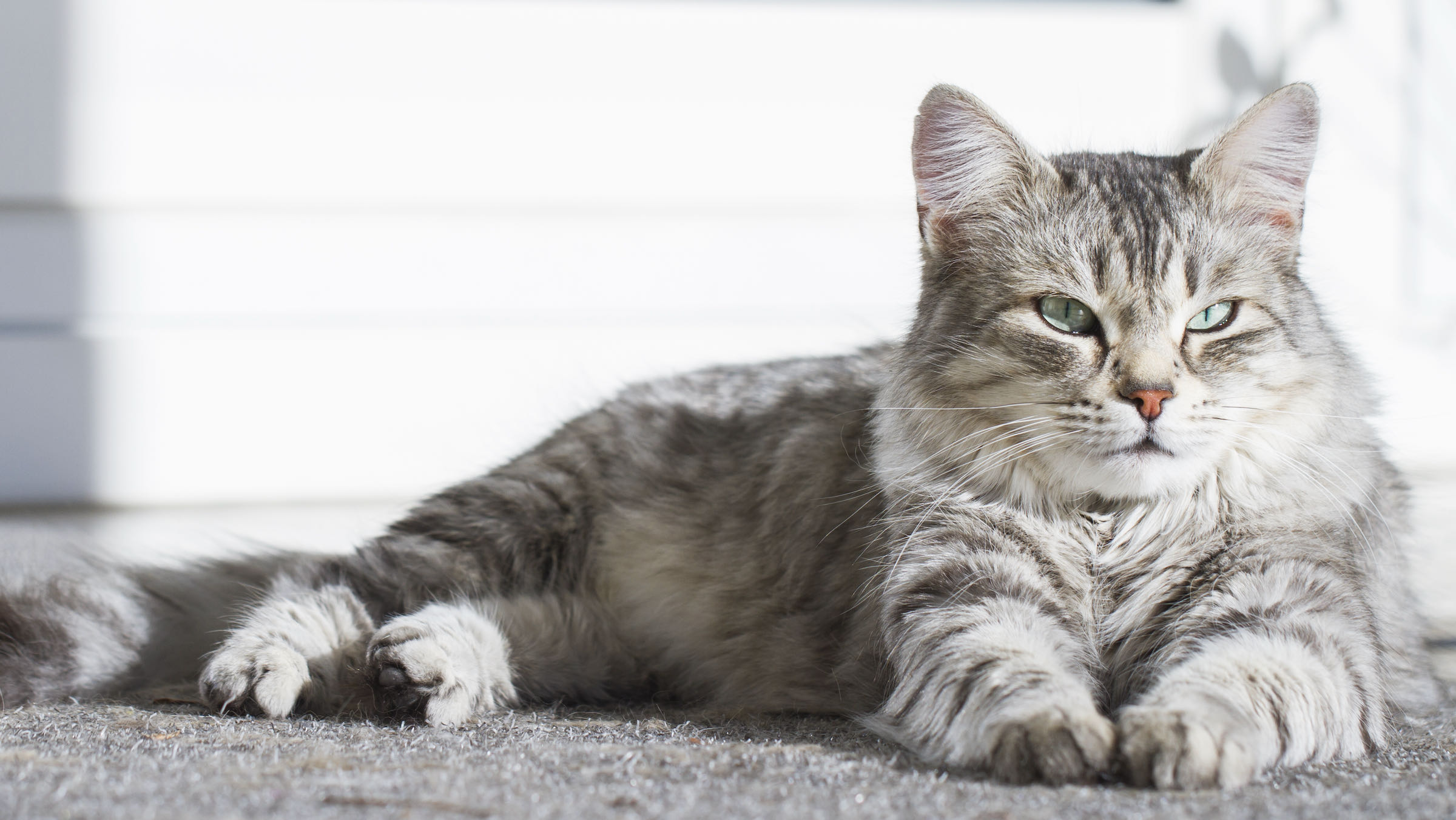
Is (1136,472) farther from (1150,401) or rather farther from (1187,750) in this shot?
(1187,750)

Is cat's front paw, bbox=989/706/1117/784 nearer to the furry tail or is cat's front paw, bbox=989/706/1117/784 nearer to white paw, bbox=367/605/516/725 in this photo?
white paw, bbox=367/605/516/725

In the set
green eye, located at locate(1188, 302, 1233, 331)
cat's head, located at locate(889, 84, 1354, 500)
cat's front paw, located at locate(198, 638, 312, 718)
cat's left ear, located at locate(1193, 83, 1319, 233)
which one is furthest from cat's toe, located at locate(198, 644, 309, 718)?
cat's left ear, located at locate(1193, 83, 1319, 233)

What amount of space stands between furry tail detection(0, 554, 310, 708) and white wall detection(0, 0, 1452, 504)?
121cm

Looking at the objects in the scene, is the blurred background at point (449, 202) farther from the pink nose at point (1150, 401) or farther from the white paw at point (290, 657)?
the pink nose at point (1150, 401)

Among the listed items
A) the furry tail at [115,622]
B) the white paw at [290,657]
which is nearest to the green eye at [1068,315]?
the white paw at [290,657]

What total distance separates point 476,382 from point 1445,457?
3.18 metres

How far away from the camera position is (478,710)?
69.8 inches

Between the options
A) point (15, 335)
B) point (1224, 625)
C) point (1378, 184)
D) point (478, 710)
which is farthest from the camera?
point (1378, 184)

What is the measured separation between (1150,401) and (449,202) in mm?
2451

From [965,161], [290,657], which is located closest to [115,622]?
[290,657]

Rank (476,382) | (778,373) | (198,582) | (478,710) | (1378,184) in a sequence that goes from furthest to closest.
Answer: (1378,184) < (476,382) < (778,373) < (198,582) < (478,710)

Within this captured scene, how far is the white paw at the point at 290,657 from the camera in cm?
166

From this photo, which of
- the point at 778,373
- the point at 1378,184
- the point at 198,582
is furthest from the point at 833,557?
the point at 1378,184

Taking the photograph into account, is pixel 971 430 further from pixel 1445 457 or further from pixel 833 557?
pixel 1445 457
